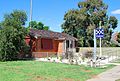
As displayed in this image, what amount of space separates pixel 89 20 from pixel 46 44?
72.9 ft

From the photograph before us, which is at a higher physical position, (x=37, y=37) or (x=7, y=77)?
(x=37, y=37)

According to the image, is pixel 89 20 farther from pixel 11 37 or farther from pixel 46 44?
pixel 11 37

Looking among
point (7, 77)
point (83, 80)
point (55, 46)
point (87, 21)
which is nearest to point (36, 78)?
point (7, 77)

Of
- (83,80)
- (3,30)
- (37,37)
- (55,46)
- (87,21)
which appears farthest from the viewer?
(87,21)

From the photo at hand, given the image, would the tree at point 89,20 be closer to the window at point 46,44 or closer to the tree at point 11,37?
the window at point 46,44

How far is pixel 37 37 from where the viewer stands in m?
36.8

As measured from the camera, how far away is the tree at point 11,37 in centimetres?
2903

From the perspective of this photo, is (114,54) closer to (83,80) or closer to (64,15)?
(64,15)

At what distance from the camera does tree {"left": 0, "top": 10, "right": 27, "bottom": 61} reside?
95.2 ft

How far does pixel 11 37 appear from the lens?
97.5 ft

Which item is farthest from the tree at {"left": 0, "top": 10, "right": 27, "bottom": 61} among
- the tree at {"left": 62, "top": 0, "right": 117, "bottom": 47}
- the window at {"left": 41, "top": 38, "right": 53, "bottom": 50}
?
the tree at {"left": 62, "top": 0, "right": 117, "bottom": 47}

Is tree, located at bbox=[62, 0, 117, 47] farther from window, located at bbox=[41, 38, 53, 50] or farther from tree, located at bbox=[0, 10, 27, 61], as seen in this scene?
tree, located at bbox=[0, 10, 27, 61]

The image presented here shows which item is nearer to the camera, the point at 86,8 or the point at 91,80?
the point at 91,80

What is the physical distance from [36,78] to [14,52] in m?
15.6
